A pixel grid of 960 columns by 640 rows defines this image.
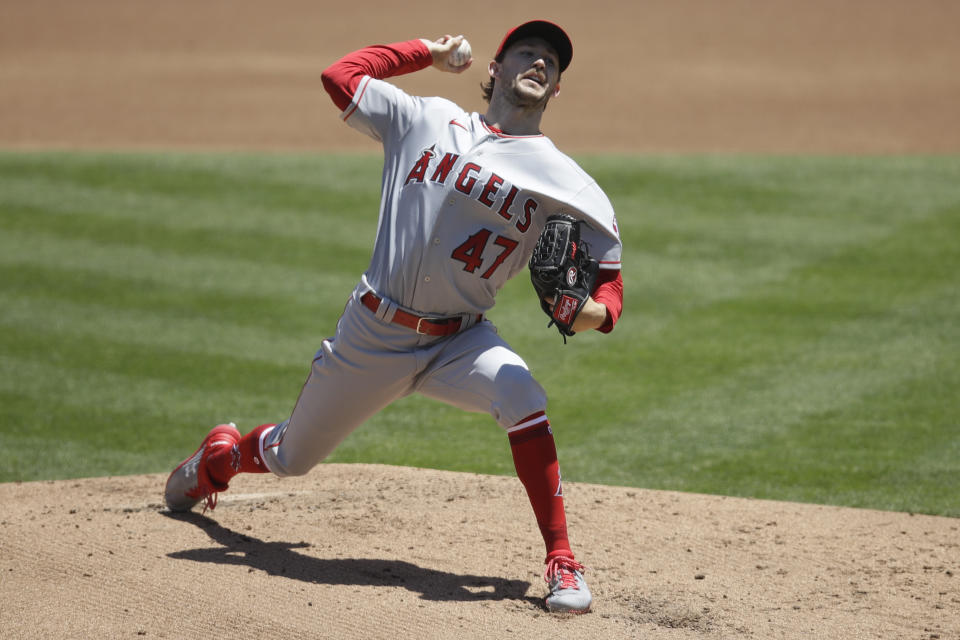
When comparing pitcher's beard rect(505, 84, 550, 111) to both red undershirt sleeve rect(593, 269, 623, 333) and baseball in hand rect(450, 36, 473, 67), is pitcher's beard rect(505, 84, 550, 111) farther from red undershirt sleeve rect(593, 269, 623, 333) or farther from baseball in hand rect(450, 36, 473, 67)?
red undershirt sleeve rect(593, 269, 623, 333)

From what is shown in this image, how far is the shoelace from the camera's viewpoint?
383 centimetres

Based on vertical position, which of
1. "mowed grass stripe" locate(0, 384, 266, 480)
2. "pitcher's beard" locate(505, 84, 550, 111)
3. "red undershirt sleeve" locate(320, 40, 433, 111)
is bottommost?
"mowed grass stripe" locate(0, 384, 266, 480)

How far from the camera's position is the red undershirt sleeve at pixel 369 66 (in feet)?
13.8

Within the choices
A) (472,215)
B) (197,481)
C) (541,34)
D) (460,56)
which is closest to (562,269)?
(472,215)

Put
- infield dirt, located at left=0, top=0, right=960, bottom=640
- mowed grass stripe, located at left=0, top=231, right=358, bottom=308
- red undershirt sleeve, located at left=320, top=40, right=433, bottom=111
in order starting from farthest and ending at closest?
mowed grass stripe, located at left=0, top=231, right=358, bottom=308, red undershirt sleeve, located at left=320, top=40, right=433, bottom=111, infield dirt, located at left=0, top=0, right=960, bottom=640

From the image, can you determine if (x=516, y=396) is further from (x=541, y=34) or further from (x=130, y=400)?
(x=130, y=400)

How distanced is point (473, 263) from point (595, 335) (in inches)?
174

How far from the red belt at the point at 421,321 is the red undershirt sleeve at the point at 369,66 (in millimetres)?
733

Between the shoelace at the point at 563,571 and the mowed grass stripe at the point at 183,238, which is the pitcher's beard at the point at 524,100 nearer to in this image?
the shoelace at the point at 563,571

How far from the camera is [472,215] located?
13.0 ft

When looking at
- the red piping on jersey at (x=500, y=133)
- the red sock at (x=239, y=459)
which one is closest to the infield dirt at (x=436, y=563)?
the red sock at (x=239, y=459)

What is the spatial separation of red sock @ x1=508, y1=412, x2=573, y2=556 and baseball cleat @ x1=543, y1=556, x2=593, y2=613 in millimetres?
62

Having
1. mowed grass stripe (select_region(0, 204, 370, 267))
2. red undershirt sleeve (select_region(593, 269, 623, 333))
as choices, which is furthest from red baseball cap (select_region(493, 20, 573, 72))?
mowed grass stripe (select_region(0, 204, 370, 267))

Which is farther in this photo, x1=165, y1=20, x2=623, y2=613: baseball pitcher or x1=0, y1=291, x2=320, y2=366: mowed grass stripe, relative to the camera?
x1=0, y1=291, x2=320, y2=366: mowed grass stripe
